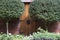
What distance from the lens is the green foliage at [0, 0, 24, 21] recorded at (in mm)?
11328

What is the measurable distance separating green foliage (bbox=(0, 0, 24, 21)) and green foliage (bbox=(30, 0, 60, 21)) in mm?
837

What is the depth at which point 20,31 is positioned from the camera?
12922 mm

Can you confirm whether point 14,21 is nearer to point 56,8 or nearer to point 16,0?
point 16,0

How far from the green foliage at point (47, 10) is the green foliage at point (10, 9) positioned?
84 centimetres

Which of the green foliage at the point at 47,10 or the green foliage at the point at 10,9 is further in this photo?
the green foliage at the point at 47,10

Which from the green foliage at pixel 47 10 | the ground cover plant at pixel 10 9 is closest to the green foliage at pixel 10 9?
the ground cover plant at pixel 10 9

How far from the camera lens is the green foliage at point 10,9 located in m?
11.3

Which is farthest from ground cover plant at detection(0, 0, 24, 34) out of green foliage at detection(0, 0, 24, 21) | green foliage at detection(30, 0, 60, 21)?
green foliage at detection(30, 0, 60, 21)

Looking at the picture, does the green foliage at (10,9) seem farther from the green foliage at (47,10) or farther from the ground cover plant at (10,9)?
the green foliage at (47,10)

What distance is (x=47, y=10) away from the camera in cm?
1177

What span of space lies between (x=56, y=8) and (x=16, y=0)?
213 centimetres

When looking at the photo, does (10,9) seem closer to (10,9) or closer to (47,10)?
(10,9)

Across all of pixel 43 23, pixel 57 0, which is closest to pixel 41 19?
pixel 43 23

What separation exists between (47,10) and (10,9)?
1.94m
